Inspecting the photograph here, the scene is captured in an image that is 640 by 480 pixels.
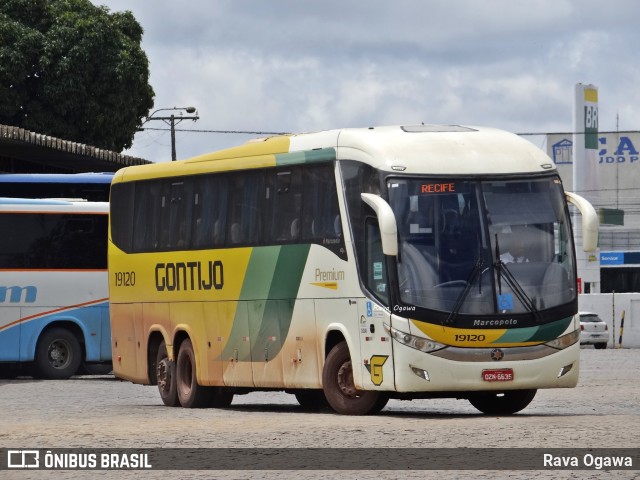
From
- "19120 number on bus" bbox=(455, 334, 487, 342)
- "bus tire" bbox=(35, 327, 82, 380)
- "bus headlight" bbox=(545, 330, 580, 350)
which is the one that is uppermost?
"19120 number on bus" bbox=(455, 334, 487, 342)

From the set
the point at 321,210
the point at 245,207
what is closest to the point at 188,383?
the point at 245,207

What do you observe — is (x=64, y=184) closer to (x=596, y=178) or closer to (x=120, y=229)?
(x=120, y=229)

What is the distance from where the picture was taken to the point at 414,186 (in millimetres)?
19281

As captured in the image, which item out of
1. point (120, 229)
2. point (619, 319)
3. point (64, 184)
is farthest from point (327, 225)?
point (619, 319)

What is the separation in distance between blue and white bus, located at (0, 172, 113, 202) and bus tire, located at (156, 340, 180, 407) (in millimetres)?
10080

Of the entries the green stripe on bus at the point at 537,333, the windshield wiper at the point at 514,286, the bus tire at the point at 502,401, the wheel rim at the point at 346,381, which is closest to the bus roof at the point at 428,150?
the windshield wiper at the point at 514,286

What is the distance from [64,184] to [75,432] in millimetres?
18498

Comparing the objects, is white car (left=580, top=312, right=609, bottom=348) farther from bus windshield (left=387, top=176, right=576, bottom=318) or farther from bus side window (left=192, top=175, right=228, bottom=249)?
bus windshield (left=387, top=176, right=576, bottom=318)

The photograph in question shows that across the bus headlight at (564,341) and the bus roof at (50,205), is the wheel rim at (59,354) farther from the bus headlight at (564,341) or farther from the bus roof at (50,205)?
the bus headlight at (564,341)

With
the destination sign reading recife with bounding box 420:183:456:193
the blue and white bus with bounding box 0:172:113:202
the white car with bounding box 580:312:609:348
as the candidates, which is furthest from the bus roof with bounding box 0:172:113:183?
the white car with bounding box 580:312:609:348

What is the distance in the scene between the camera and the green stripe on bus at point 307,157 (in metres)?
20.4

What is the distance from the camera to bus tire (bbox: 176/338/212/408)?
76.8ft

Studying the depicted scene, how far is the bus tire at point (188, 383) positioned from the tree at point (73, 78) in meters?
28.8

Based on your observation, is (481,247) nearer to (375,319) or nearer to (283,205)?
(375,319)
